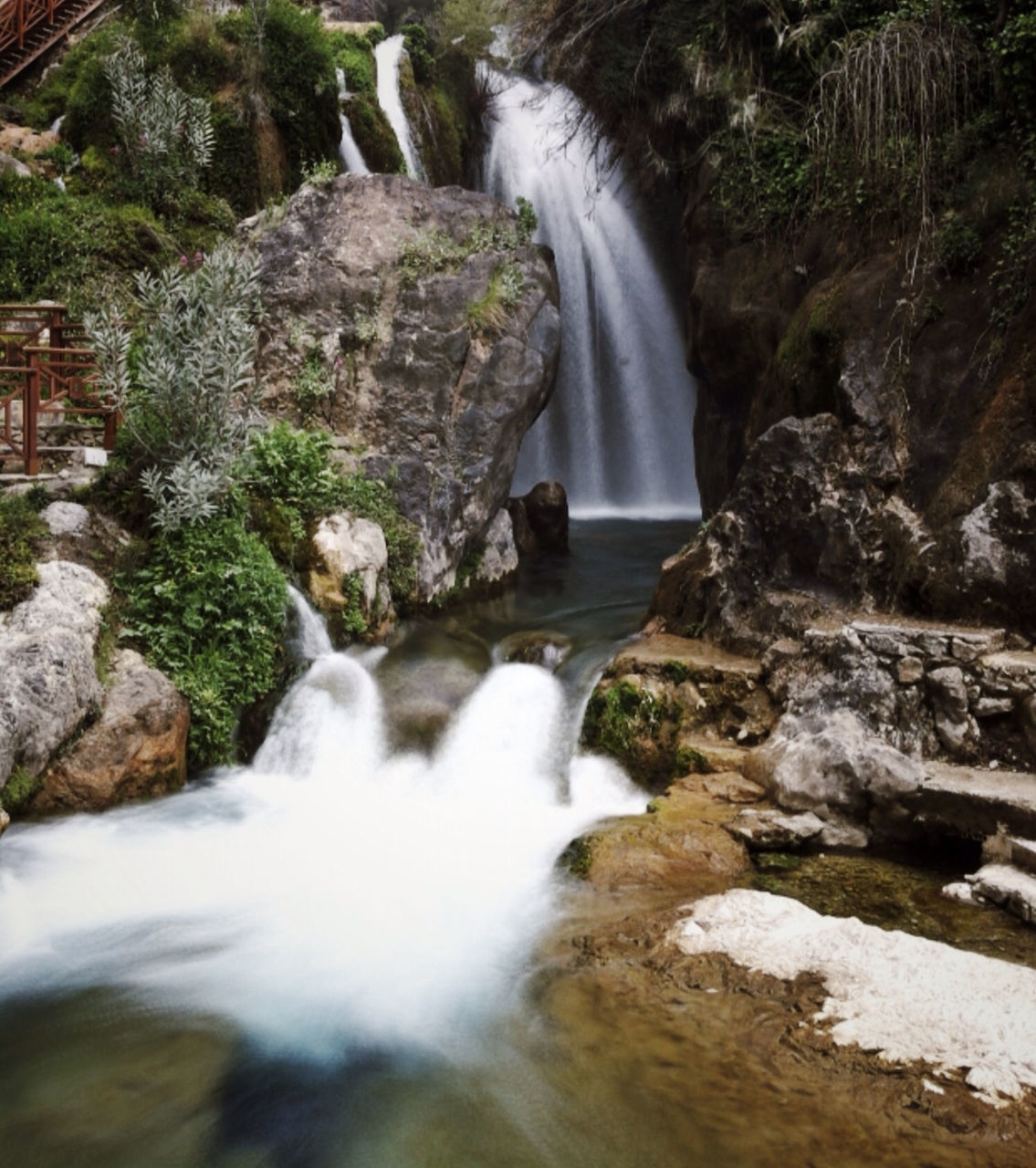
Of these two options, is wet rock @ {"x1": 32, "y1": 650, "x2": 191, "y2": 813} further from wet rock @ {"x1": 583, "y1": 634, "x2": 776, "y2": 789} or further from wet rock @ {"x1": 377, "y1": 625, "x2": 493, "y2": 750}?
wet rock @ {"x1": 583, "y1": 634, "x2": 776, "y2": 789}

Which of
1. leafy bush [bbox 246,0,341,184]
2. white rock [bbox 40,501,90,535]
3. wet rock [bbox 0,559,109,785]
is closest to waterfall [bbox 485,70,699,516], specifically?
leafy bush [bbox 246,0,341,184]

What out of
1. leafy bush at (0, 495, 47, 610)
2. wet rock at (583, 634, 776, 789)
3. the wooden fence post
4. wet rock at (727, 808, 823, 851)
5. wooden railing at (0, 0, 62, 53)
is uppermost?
wooden railing at (0, 0, 62, 53)

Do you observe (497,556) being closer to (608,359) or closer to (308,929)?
(308,929)

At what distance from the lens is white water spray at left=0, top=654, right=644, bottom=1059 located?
552 centimetres

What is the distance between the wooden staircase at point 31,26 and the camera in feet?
61.6

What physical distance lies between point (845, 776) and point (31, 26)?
2068 cm

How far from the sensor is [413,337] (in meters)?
12.0

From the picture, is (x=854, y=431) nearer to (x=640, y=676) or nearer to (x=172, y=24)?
(x=640, y=676)

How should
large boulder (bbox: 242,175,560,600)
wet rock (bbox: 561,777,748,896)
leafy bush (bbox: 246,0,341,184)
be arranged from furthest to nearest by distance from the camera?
leafy bush (bbox: 246,0,341,184) → large boulder (bbox: 242,175,560,600) → wet rock (bbox: 561,777,748,896)

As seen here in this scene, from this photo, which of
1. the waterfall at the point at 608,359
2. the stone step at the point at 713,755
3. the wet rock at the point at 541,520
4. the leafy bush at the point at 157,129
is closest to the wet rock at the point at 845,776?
the stone step at the point at 713,755

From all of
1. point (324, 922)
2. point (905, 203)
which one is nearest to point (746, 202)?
point (905, 203)

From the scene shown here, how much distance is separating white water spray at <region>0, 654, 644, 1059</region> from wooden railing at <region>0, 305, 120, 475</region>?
333cm

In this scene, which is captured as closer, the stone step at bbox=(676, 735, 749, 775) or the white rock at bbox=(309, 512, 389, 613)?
the stone step at bbox=(676, 735, 749, 775)

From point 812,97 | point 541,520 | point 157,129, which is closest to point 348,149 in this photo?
point 157,129
